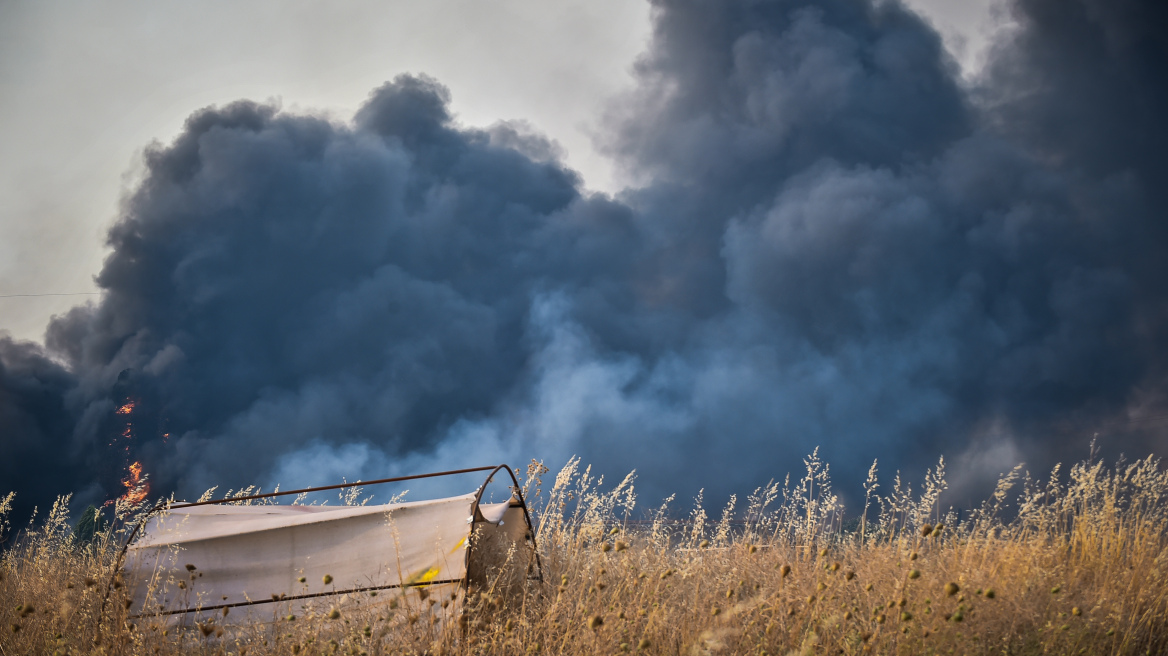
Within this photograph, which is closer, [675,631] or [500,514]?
[675,631]

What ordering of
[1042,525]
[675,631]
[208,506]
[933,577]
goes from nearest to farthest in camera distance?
[675,631] < [933,577] < [1042,525] < [208,506]

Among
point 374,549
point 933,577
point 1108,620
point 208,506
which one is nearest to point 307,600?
point 374,549

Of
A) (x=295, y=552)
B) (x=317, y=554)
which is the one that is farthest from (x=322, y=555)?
(x=295, y=552)

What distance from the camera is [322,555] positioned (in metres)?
5.34

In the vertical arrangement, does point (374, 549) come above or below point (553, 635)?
above

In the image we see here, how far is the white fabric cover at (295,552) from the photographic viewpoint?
505 centimetres

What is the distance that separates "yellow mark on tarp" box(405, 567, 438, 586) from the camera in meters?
4.96

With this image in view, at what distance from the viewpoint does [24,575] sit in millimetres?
7168

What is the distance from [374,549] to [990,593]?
4192mm

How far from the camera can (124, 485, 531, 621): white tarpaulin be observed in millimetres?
5023

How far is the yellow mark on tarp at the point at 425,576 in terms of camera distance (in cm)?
496

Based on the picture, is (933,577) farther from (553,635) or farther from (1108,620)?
(553,635)

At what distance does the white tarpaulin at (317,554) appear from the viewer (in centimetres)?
502

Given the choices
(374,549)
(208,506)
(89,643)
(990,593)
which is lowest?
(89,643)
